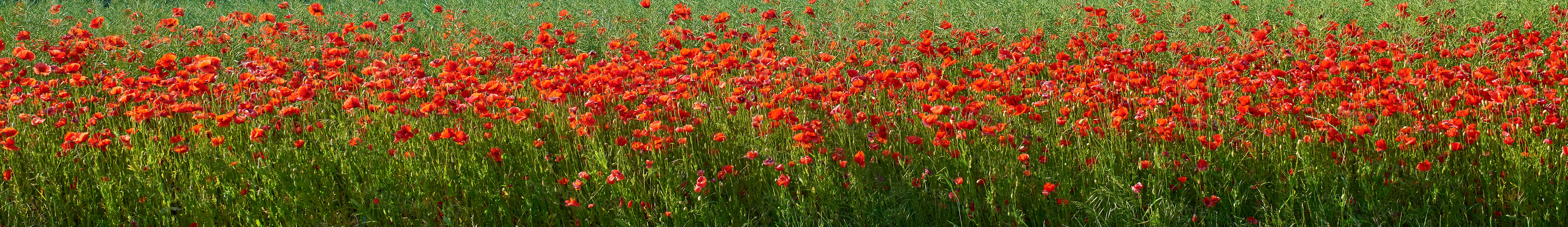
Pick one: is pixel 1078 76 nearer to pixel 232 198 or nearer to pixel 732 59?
pixel 732 59

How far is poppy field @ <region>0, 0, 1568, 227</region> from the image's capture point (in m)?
1.96

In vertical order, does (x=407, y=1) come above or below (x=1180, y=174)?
below

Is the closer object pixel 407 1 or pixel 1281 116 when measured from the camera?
pixel 1281 116

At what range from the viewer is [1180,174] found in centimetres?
212

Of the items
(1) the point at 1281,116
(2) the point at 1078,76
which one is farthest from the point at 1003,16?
(1) the point at 1281,116

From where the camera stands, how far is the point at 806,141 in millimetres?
2201

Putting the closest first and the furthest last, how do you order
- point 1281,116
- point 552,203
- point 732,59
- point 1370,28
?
point 552,203, point 1281,116, point 732,59, point 1370,28

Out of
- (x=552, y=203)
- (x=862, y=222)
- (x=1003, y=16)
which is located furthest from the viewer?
(x=1003, y=16)

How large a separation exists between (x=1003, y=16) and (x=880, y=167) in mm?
3914

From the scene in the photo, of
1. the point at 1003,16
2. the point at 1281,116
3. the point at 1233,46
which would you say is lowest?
the point at 1003,16

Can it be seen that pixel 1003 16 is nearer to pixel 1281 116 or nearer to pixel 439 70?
pixel 439 70

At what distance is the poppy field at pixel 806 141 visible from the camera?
1957 millimetres

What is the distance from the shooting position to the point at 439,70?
4664 millimetres

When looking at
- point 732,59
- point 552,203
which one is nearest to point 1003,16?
point 732,59
